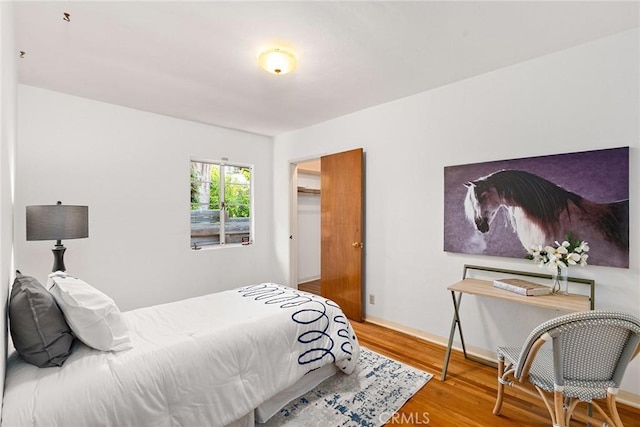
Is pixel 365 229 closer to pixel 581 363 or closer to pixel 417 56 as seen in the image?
pixel 417 56

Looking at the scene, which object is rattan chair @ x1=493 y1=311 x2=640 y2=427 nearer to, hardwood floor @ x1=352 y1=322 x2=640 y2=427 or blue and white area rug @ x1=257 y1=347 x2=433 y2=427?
hardwood floor @ x1=352 y1=322 x2=640 y2=427

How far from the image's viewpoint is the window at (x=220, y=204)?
165 inches

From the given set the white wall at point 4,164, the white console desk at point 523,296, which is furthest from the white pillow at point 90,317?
the white console desk at point 523,296

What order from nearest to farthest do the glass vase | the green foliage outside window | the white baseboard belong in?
the white baseboard, the glass vase, the green foliage outside window

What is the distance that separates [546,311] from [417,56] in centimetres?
231

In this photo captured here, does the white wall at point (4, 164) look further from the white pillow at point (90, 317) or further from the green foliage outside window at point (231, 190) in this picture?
the green foliage outside window at point (231, 190)

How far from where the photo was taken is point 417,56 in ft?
7.83

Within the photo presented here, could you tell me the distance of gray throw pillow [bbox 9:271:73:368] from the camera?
4.48 feet

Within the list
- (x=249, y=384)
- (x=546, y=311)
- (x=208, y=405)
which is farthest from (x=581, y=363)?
(x=208, y=405)

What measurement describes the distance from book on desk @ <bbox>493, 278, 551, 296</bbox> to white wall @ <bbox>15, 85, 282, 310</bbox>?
3.47 meters

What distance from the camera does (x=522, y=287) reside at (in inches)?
85.4

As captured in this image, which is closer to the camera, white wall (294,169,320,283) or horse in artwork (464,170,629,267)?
horse in artwork (464,170,629,267)

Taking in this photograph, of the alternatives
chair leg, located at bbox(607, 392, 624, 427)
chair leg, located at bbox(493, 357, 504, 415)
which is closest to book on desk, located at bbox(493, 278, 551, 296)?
chair leg, located at bbox(493, 357, 504, 415)

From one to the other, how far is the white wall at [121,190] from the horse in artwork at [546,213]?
3378mm
